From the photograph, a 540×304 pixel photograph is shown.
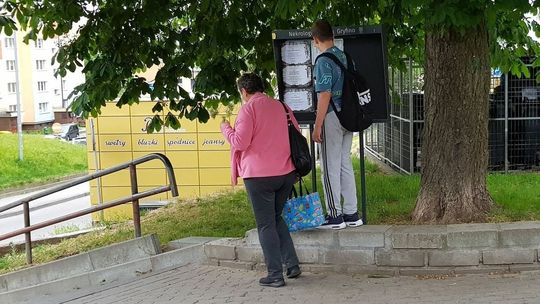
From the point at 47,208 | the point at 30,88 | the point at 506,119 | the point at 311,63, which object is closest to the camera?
the point at 311,63

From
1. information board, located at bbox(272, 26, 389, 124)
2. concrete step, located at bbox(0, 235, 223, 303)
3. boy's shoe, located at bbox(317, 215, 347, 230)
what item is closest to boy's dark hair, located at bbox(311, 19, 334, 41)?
information board, located at bbox(272, 26, 389, 124)

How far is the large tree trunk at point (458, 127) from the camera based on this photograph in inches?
228

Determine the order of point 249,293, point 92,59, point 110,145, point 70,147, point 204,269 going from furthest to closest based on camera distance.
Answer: point 70,147, point 110,145, point 92,59, point 204,269, point 249,293

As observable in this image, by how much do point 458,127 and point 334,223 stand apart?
1.46 m

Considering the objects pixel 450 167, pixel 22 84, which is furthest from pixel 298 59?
pixel 22 84

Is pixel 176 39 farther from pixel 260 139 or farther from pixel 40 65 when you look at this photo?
pixel 40 65

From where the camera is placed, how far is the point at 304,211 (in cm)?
547

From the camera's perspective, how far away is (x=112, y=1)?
8.20 metres

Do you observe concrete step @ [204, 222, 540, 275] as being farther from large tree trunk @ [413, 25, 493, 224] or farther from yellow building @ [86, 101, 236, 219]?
yellow building @ [86, 101, 236, 219]

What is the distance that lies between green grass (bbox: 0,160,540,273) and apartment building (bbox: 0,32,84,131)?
46.0 metres

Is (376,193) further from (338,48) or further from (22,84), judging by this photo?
(22,84)

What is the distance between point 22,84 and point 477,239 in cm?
5730

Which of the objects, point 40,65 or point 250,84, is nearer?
point 250,84

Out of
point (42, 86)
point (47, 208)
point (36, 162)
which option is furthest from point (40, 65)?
point (47, 208)
